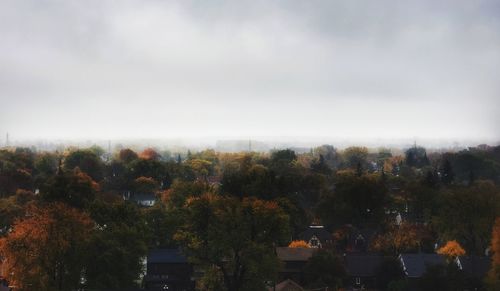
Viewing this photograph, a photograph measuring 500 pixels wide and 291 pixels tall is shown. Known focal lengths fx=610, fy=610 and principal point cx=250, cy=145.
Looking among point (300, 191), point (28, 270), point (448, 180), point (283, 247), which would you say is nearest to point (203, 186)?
point (283, 247)

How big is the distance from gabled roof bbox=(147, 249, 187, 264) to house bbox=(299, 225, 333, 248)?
46.9ft

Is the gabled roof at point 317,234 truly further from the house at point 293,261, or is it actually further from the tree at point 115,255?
the tree at point 115,255

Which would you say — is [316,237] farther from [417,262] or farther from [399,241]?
[417,262]

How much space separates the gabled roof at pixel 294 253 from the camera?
4478 cm

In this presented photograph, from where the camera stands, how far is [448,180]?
281 feet

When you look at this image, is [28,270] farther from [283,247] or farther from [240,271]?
[283,247]

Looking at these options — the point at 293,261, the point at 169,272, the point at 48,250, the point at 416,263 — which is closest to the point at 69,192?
the point at 169,272

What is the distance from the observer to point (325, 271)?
40344mm

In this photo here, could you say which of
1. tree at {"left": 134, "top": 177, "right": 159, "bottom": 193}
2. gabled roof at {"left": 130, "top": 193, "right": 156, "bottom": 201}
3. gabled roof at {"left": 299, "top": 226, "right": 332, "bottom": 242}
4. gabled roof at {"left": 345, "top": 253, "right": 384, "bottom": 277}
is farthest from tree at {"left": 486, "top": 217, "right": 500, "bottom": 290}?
tree at {"left": 134, "top": 177, "right": 159, "bottom": 193}

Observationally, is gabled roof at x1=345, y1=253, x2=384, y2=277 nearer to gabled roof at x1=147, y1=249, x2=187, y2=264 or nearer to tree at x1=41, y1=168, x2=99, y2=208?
gabled roof at x1=147, y1=249, x2=187, y2=264

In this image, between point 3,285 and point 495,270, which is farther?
point 3,285

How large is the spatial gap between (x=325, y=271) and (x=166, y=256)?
11333mm

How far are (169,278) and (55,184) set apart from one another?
59.3ft

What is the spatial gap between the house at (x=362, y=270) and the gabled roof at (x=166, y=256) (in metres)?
11.6
